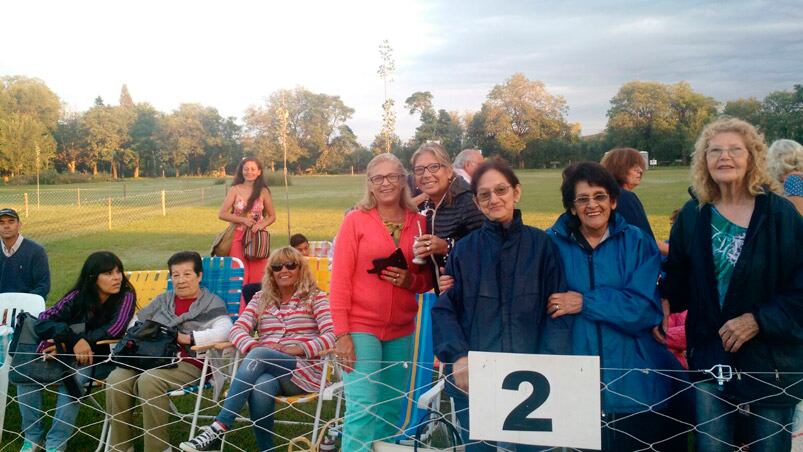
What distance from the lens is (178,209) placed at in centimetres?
2544

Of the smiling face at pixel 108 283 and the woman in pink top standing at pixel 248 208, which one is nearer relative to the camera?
the smiling face at pixel 108 283

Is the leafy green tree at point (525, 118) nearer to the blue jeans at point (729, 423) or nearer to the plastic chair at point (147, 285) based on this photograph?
the plastic chair at point (147, 285)

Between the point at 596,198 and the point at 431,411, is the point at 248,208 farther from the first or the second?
the point at 596,198

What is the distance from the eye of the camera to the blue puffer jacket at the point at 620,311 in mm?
2367

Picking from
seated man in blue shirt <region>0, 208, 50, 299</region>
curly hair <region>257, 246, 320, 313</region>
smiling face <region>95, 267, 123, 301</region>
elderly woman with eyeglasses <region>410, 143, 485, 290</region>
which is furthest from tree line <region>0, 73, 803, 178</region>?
seated man in blue shirt <region>0, 208, 50, 299</region>

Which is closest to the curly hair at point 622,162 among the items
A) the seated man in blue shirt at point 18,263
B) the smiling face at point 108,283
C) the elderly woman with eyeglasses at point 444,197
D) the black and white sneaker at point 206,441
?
the elderly woman with eyeglasses at point 444,197

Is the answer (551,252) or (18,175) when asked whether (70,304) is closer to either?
(551,252)

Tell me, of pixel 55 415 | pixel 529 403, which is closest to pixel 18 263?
pixel 55 415

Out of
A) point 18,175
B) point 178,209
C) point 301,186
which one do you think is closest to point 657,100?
point 301,186

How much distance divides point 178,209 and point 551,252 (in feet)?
81.8

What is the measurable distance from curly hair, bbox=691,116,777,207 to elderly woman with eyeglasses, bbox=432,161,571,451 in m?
0.68

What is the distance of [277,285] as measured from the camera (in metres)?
4.15

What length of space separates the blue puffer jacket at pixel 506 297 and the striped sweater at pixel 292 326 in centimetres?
155

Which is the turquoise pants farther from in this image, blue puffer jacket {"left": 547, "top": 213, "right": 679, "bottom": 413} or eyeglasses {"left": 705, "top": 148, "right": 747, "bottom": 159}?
eyeglasses {"left": 705, "top": 148, "right": 747, "bottom": 159}
